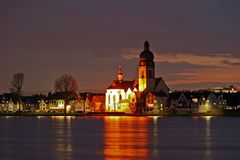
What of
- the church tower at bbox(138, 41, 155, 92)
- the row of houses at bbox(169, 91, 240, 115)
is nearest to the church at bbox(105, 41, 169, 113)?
the church tower at bbox(138, 41, 155, 92)

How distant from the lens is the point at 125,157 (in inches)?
1748

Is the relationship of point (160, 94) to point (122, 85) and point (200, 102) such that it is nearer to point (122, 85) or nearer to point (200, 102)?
point (200, 102)

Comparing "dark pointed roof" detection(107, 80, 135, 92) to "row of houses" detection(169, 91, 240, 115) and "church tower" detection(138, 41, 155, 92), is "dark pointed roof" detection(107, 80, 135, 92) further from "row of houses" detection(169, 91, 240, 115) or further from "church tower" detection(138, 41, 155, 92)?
"row of houses" detection(169, 91, 240, 115)

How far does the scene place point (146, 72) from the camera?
166 m

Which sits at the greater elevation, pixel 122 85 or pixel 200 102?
pixel 122 85

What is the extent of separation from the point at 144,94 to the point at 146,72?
19.1 feet

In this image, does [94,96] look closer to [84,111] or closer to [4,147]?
[84,111]

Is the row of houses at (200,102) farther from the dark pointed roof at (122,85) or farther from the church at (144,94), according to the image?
the dark pointed roof at (122,85)

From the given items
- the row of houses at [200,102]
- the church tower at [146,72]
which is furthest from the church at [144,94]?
the row of houses at [200,102]

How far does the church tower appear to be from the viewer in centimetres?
16612

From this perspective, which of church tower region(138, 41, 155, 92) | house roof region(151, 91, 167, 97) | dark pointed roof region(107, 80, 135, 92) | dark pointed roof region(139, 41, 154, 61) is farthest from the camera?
dark pointed roof region(107, 80, 135, 92)

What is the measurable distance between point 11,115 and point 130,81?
4322 centimetres

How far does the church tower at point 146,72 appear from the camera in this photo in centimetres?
16612

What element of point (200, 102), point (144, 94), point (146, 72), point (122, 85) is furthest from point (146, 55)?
point (200, 102)
